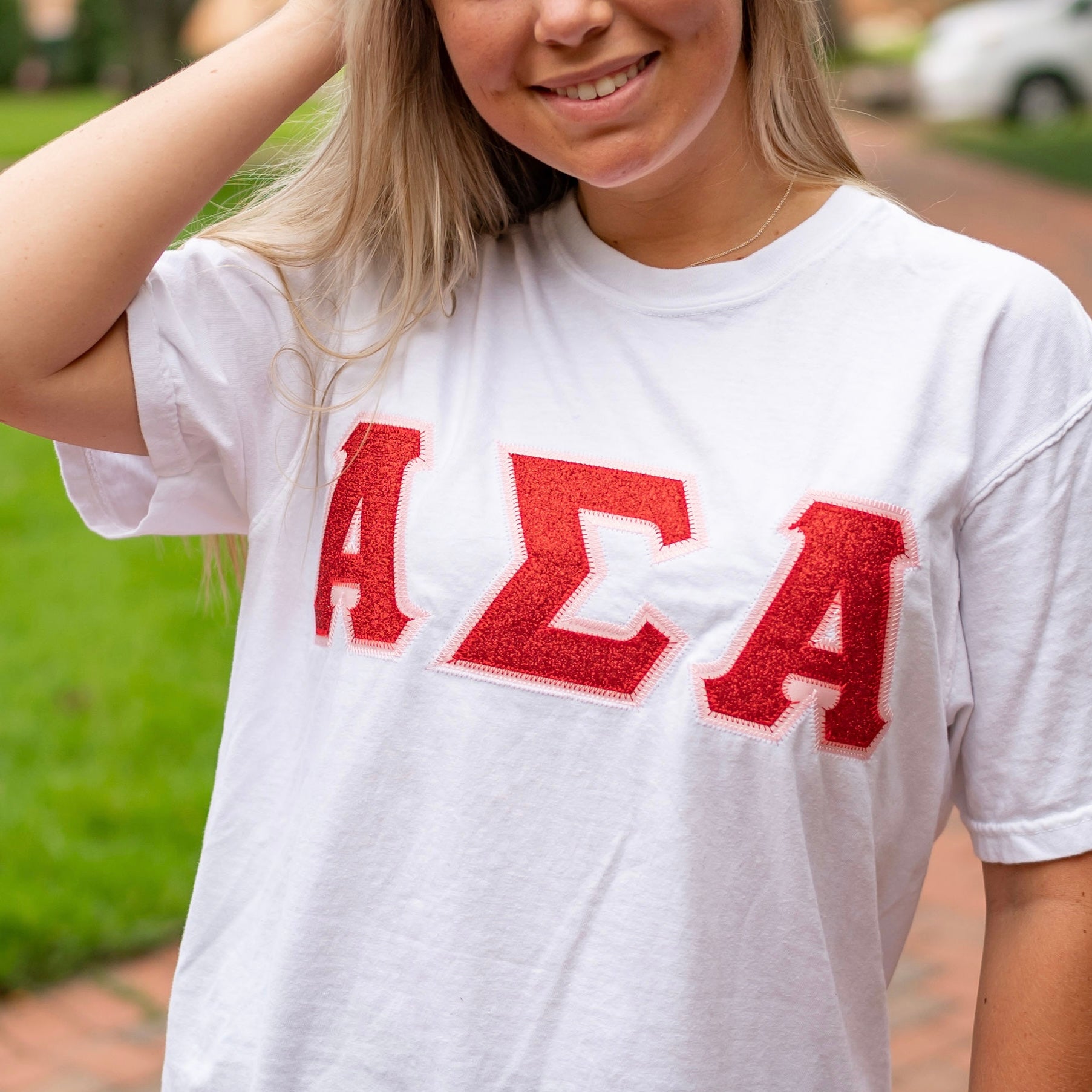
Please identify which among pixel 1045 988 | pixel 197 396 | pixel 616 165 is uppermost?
pixel 616 165

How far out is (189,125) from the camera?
1.56 metres

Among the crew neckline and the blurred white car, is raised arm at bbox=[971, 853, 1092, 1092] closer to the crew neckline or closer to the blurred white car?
the crew neckline

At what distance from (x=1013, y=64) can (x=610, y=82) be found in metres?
18.1

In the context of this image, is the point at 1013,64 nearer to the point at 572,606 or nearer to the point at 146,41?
the point at 146,41

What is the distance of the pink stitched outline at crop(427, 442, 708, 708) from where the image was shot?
1399 mm

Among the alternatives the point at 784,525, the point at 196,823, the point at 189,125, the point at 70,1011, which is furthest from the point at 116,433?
the point at 196,823

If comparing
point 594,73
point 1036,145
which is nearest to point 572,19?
point 594,73

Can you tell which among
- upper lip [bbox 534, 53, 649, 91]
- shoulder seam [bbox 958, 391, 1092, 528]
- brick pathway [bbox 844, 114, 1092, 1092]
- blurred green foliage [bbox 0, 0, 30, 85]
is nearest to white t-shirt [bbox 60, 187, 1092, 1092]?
shoulder seam [bbox 958, 391, 1092, 528]

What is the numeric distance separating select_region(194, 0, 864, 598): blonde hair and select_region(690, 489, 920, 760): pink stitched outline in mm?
442

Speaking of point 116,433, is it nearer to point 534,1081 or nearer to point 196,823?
point 534,1081

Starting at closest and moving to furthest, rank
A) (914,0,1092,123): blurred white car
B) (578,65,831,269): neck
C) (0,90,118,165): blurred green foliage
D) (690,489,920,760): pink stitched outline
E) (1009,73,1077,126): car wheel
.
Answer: (690,489,920,760): pink stitched outline < (578,65,831,269): neck < (0,90,118,165): blurred green foliage < (914,0,1092,123): blurred white car < (1009,73,1077,126): car wheel

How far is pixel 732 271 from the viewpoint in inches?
61.2

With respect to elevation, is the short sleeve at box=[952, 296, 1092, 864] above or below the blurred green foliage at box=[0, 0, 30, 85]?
above

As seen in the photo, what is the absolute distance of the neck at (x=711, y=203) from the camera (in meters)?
1.61
